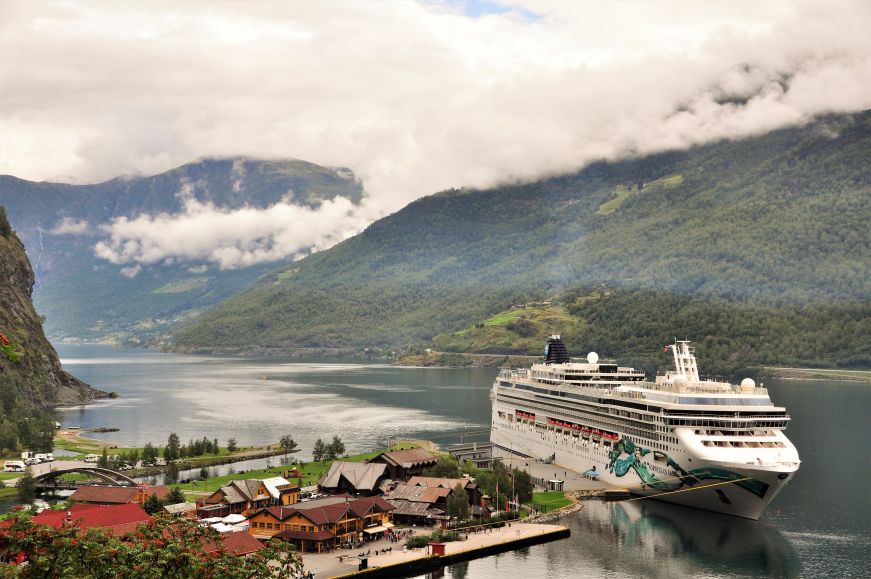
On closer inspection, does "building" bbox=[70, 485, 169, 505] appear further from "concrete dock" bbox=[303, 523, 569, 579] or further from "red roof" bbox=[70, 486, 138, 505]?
"concrete dock" bbox=[303, 523, 569, 579]

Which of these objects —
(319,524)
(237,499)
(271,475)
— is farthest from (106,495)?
(271,475)

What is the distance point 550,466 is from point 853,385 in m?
122

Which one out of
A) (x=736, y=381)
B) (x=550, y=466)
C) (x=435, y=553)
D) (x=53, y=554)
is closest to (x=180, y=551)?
(x=53, y=554)

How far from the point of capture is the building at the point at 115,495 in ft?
233

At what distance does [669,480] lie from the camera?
246ft

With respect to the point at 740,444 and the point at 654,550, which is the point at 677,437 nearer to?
the point at 740,444

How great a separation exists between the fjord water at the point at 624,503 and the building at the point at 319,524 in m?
7.87

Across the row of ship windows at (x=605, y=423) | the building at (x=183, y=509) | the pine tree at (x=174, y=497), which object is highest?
the row of ship windows at (x=605, y=423)

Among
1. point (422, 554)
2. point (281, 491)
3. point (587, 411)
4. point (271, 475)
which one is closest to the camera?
point (422, 554)

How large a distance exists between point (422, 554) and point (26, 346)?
124 metres

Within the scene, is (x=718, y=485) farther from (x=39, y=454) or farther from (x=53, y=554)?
(x=39, y=454)

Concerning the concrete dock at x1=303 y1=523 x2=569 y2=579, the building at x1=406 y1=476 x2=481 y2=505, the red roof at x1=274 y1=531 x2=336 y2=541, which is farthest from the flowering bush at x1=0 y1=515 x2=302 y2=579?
the building at x1=406 y1=476 x2=481 y2=505

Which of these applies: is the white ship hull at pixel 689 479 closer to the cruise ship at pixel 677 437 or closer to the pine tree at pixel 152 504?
the cruise ship at pixel 677 437

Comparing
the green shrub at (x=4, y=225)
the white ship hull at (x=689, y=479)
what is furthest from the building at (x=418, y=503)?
the green shrub at (x=4, y=225)
